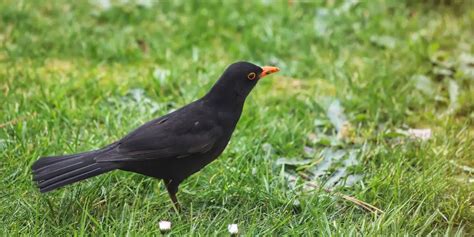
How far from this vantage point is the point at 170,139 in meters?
4.18

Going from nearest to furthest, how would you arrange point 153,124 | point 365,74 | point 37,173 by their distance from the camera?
1. point 37,173
2. point 153,124
3. point 365,74

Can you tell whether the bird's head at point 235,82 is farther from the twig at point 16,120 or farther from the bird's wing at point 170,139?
the twig at point 16,120

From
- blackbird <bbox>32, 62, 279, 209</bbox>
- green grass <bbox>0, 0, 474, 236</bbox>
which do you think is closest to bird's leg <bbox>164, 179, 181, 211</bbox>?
blackbird <bbox>32, 62, 279, 209</bbox>

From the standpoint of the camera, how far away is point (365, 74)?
20.8 ft

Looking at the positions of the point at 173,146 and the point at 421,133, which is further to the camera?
the point at 421,133

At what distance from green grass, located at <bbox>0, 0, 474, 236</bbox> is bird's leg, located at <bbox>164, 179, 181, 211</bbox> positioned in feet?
0.35

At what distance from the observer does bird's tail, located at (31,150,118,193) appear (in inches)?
153

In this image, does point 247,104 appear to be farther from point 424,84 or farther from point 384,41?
point 384,41

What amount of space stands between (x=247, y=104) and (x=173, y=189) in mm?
1640

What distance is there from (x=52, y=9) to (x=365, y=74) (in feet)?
10.2

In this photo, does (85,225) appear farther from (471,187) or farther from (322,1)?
(322,1)

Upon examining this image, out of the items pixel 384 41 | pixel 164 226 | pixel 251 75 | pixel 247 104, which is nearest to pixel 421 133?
pixel 247 104

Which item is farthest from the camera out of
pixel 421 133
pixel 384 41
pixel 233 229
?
pixel 384 41

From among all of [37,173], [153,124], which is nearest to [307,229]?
[153,124]
